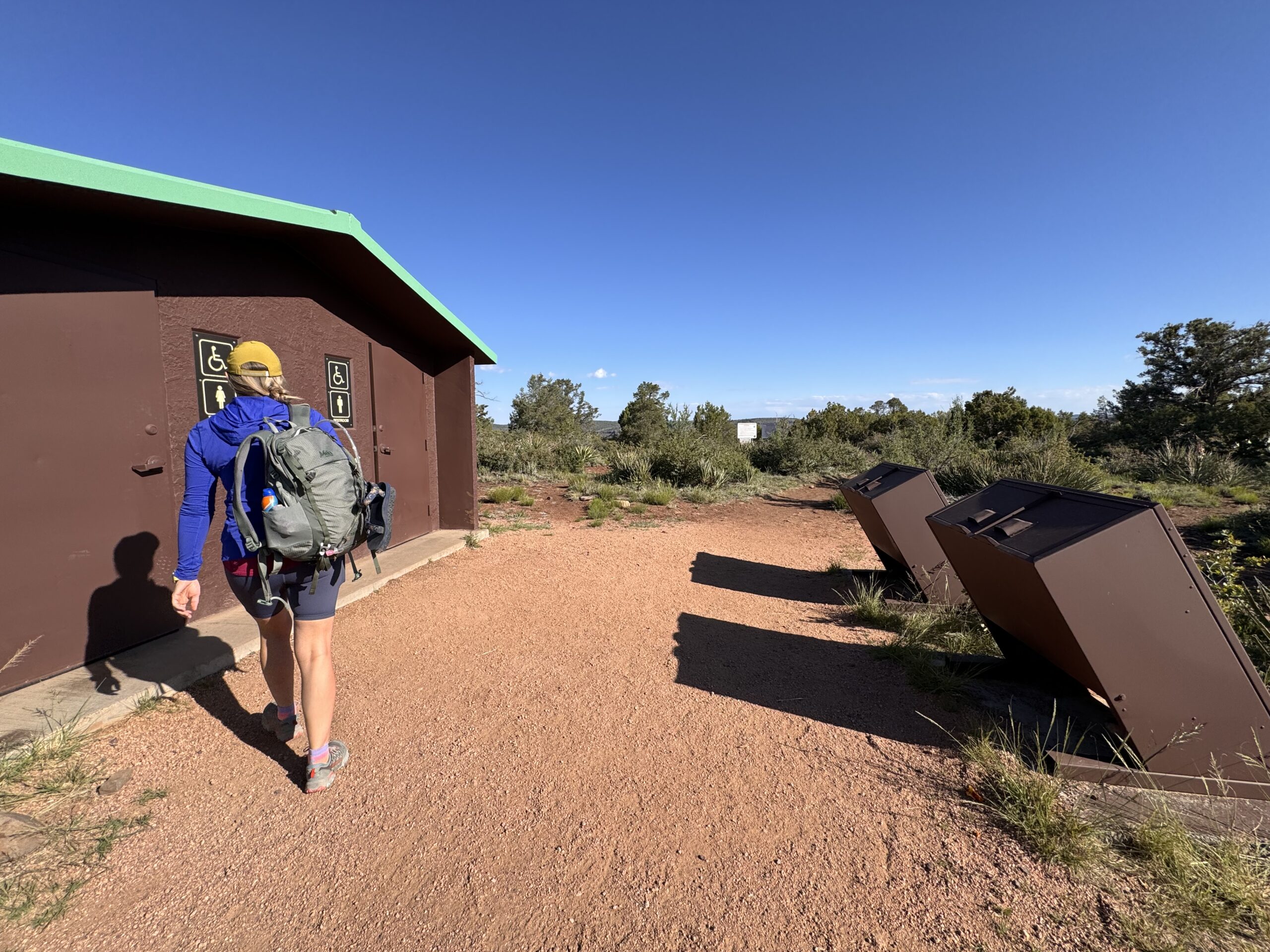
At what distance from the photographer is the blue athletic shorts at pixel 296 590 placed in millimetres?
2146

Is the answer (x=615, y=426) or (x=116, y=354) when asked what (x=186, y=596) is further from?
(x=615, y=426)

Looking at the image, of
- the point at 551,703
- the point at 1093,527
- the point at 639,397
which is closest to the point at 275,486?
the point at 551,703

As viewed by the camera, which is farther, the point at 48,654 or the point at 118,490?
the point at 118,490

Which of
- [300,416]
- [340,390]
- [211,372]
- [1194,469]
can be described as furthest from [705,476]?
[1194,469]

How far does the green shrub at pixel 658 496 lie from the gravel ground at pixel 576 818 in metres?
6.15

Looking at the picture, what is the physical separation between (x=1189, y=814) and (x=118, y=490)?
5.45m

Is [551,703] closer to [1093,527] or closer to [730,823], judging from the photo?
[730,823]

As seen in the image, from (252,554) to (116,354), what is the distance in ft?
7.07

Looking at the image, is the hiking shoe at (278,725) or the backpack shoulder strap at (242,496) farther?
the hiking shoe at (278,725)

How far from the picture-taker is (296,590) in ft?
7.07

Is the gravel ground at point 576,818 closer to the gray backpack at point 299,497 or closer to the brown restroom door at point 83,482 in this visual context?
the brown restroom door at point 83,482

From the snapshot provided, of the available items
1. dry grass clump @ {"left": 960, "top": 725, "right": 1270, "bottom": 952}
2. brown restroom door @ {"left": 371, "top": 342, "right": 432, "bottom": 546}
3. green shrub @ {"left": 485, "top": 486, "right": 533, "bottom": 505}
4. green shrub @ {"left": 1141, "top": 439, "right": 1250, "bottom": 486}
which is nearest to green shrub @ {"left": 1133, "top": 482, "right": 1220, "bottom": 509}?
green shrub @ {"left": 1141, "top": 439, "right": 1250, "bottom": 486}

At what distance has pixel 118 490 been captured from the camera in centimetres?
328

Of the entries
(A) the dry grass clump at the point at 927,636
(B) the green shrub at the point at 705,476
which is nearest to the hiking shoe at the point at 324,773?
(A) the dry grass clump at the point at 927,636
